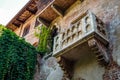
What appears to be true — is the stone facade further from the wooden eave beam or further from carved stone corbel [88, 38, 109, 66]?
the wooden eave beam

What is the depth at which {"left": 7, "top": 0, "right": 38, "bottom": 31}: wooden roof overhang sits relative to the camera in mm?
13772

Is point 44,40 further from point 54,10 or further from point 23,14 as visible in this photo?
point 23,14

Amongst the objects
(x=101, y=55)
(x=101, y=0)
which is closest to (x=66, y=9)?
(x=101, y=0)

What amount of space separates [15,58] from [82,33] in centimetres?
406

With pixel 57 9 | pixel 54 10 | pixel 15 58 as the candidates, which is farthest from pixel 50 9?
pixel 15 58

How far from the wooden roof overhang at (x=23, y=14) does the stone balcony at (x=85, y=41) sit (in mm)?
6567

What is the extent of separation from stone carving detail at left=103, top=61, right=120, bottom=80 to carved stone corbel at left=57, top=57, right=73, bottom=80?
169cm

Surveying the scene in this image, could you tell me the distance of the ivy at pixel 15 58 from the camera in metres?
9.07

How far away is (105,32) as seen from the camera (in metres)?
7.20

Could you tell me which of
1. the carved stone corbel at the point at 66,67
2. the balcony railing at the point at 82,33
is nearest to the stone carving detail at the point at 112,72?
the balcony railing at the point at 82,33

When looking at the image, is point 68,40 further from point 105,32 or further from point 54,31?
point 54,31

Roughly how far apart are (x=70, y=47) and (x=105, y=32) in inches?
55.5

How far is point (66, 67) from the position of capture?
25.3 feet

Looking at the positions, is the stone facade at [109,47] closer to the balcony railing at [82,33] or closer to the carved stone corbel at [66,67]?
the carved stone corbel at [66,67]
